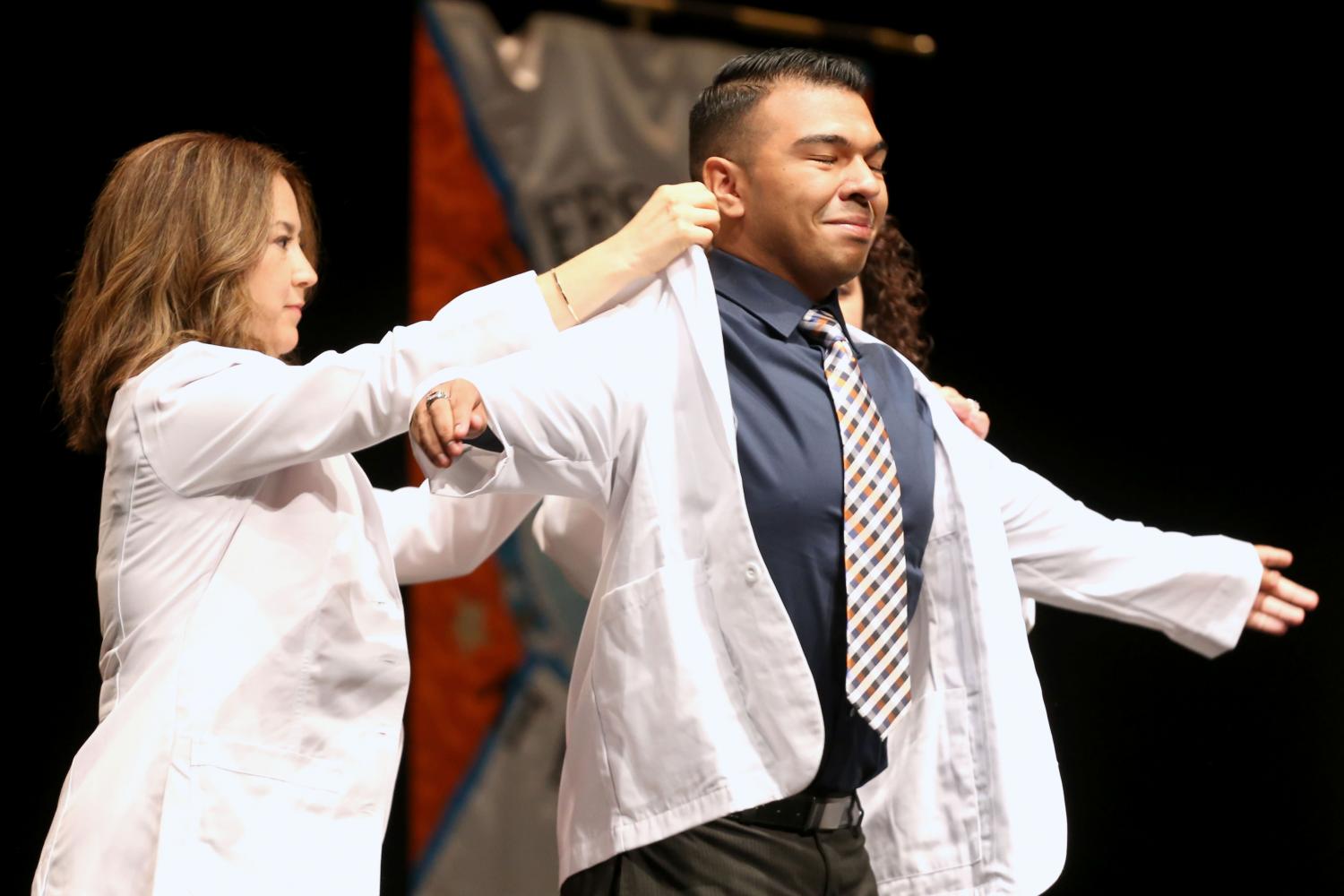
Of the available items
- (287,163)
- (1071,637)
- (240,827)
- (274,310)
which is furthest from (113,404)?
(1071,637)

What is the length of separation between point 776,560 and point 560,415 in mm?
307

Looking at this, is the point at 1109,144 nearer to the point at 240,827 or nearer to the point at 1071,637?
the point at 1071,637

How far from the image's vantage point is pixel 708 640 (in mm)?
1799

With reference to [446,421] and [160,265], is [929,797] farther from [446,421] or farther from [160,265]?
[160,265]

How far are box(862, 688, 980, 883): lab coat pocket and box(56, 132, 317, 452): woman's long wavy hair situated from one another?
944 millimetres

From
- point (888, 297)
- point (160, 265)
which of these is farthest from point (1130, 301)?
point (160, 265)

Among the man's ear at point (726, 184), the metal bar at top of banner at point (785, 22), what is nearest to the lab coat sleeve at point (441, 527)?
the man's ear at point (726, 184)

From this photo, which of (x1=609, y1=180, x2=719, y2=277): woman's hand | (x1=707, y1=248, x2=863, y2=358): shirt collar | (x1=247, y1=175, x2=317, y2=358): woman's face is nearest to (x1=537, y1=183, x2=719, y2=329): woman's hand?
(x1=609, y1=180, x2=719, y2=277): woman's hand

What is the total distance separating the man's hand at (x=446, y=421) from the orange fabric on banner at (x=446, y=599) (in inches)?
70.0

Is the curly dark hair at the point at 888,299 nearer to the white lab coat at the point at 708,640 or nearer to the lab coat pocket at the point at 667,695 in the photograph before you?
the white lab coat at the point at 708,640

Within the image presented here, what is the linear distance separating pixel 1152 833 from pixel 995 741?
76.7 inches

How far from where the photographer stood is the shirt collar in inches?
78.8

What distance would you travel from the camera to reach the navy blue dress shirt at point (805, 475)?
6.11 ft

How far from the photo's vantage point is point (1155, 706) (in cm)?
371
